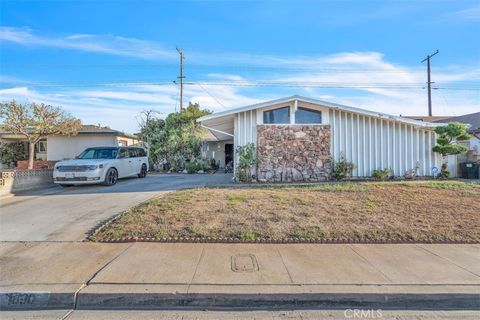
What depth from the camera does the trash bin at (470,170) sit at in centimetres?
1342

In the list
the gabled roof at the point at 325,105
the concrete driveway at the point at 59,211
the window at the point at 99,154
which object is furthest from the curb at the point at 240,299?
the window at the point at 99,154

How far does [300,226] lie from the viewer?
20.3 feet

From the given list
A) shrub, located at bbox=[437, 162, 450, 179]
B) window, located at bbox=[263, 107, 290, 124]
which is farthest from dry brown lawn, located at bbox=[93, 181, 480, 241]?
window, located at bbox=[263, 107, 290, 124]

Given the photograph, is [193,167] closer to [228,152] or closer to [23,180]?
[228,152]

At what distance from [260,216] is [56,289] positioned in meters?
3.95

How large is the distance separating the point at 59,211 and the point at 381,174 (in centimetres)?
1087

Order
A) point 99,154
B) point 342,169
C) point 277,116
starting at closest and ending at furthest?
point 342,169 → point 277,116 → point 99,154

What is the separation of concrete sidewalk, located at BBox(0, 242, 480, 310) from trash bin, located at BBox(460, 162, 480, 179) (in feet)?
32.6

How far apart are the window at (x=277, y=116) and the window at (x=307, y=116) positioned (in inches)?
15.7

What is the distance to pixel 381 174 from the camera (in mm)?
12289

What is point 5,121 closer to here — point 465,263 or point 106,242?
point 106,242

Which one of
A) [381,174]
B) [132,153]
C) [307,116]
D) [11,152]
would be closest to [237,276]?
[307,116]

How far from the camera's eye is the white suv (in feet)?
38.6

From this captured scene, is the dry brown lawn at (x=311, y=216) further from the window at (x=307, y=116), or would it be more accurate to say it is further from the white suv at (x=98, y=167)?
the white suv at (x=98, y=167)
